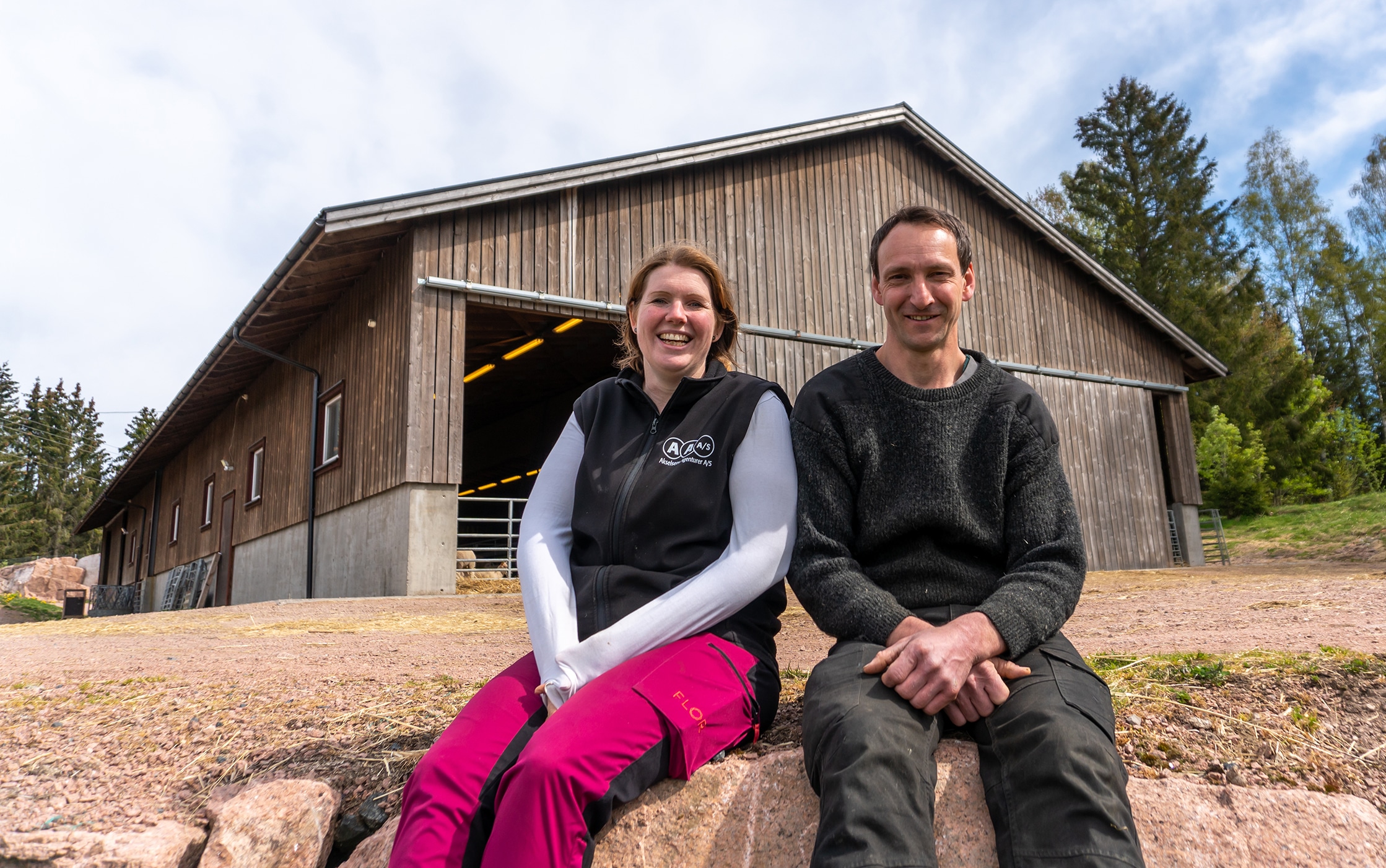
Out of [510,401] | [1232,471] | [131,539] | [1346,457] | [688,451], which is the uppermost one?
[510,401]

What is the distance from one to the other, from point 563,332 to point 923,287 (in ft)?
35.8

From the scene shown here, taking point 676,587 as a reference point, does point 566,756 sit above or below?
below

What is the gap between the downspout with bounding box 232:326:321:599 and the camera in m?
12.2

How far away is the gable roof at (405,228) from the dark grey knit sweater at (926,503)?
845 centimetres

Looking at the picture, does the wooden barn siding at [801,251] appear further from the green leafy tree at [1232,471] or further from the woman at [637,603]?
the green leafy tree at [1232,471]

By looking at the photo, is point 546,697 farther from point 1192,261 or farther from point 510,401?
point 1192,261

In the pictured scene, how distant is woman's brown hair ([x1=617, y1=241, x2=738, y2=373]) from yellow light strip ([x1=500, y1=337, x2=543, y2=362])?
1042cm

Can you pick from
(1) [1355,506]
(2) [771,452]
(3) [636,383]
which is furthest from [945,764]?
(1) [1355,506]

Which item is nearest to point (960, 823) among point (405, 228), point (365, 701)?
point (365, 701)

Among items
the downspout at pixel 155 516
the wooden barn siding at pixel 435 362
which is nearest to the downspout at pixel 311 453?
the wooden barn siding at pixel 435 362

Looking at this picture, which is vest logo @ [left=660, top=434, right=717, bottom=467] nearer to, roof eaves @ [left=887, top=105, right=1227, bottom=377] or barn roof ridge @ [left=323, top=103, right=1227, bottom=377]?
barn roof ridge @ [left=323, top=103, right=1227, bottom=377]

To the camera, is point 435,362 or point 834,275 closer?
point 435,362

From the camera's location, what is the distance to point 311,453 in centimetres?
1275

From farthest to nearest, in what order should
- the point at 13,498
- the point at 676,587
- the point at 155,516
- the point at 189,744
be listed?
1. the point at 13,498
2. the point at 155,516
3. the point at 189,744
4. the point at 676,587
